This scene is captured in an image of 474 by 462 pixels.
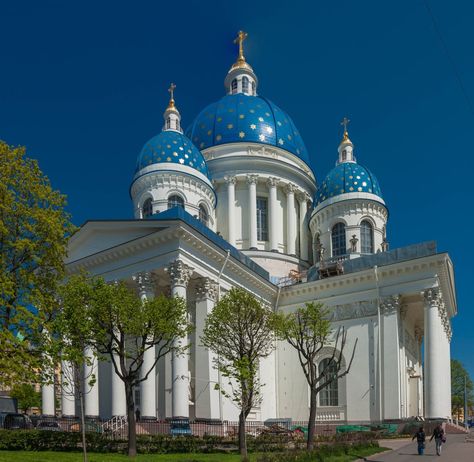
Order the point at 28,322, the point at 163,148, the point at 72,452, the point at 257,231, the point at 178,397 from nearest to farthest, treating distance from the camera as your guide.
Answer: the point at 28,322, the point at 72,452, the point at 178,397, the point at 163,148, the point at 257,231

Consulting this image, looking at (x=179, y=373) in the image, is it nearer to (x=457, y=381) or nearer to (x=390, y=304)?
(x=390, y=304)

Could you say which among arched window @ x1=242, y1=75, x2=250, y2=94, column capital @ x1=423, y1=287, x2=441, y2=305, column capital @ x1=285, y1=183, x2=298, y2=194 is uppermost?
arched window @ x1=242, y1=75, x2=250, y2=94

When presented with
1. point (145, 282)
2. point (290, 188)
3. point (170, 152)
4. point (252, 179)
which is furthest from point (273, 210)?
point (145, 282)

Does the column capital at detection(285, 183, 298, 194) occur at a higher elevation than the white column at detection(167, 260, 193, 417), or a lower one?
higher

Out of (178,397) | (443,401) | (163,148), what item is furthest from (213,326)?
(163,148)

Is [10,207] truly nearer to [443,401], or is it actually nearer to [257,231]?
[443,401]

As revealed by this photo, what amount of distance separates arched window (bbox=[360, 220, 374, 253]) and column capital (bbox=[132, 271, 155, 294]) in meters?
16.3

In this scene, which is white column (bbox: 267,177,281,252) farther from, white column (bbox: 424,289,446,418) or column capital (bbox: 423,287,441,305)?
white column (bbox: 424,289,446,418)

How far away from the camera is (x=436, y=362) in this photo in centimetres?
2950

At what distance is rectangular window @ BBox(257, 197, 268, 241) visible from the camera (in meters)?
42.2

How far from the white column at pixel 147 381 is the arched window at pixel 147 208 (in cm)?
856

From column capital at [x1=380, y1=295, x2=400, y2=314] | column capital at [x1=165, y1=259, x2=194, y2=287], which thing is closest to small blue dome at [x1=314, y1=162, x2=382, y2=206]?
column capital at [x1=380, y1=295, x2=400, y2=314]

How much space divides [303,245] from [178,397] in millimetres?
20287

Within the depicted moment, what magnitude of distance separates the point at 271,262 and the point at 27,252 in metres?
26.0
